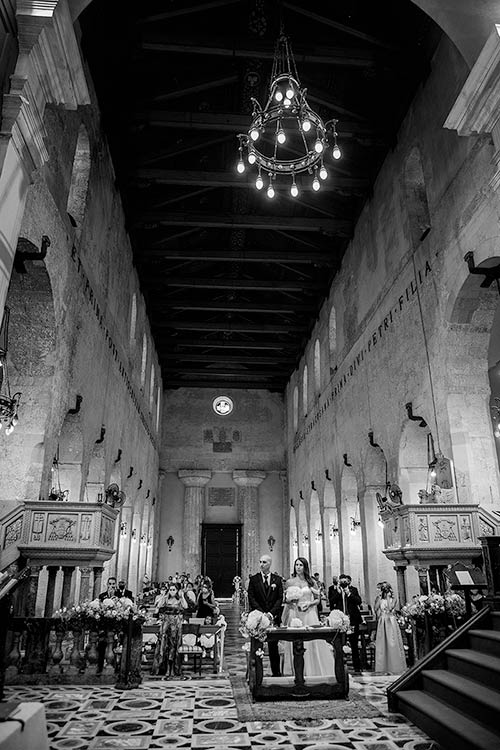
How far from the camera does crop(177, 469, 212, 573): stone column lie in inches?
1117

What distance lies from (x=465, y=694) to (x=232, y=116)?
39.9 feet

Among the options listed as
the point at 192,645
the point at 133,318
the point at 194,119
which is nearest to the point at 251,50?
the point at 194,119

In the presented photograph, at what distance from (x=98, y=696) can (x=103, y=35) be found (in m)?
12.0

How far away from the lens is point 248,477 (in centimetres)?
2977

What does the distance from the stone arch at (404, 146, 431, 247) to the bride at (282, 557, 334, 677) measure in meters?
7.92

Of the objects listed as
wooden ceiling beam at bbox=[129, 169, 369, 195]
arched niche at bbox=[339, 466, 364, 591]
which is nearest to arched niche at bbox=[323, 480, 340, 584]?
arched niche at bbox=[339, 466, 364, 591]

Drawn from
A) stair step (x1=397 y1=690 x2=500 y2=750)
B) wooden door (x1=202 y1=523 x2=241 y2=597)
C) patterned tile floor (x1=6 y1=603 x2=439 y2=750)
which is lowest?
patterned tile floor (x1=6 y1=603 x2=439 y2=750)

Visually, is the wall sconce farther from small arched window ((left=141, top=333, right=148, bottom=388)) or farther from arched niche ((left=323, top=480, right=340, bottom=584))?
small arched window ((left=141, top=333, right=148, bottom=388))

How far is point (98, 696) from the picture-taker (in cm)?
698

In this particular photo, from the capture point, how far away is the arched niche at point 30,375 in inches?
374

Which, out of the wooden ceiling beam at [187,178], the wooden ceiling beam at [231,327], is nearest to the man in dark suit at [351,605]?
the wooden ceiling beam at [187,178]

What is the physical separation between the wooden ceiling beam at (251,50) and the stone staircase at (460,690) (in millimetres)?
10756

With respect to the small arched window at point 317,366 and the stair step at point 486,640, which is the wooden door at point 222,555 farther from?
the stair step at point 486,640

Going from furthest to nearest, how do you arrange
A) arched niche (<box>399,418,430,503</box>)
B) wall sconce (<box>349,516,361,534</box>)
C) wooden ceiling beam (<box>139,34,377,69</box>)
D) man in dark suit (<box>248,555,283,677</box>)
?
wall sconce (<box>349,516,361,534</box>) → arched niche (<box>399,418,430,503</box>) → wooden ceiling beam (<box>139,34,377,69</box>) → man in dark suit (<box>248,555,283,677</box>)
